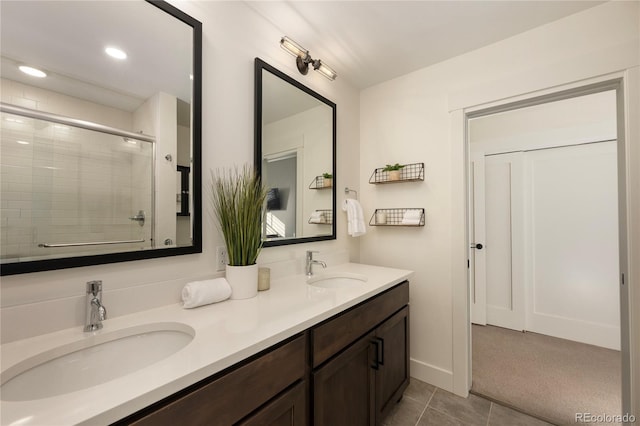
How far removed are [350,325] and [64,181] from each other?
1221mm

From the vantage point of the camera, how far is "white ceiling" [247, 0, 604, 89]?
147cm

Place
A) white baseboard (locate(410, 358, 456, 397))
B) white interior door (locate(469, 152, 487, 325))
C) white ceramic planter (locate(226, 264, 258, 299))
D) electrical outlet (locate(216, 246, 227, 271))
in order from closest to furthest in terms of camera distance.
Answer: white ceramic planter (locate(226, 264, 258, 299)) < electrical outlet (locate(216, 246, 227, 271)) < white baseboard (locate(410, 358, 456, 397)) < white interior door (locate(469, 152, 487, 325))

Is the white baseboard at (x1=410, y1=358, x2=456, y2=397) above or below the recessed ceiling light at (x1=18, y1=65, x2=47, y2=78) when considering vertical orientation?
below

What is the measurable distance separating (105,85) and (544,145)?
11.5ft

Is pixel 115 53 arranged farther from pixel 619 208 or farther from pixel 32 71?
pixel 619 208

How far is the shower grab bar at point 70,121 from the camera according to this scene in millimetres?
804

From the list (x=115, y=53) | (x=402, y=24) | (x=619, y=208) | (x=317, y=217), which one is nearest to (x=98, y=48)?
(x=115, y=53)

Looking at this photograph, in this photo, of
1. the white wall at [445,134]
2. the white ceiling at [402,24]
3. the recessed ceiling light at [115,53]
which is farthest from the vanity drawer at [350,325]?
the white ceiling at [402,24]

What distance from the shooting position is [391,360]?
1.57 meters

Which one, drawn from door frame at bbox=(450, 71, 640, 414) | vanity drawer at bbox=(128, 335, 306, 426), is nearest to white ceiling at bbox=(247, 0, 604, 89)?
door frame at bbox=(450, 71, 640, 414)

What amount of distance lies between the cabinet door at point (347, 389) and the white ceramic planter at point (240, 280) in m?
0.46

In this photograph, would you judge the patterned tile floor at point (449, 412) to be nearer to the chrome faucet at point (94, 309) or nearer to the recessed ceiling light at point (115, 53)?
the chrome faucet at point (94, 309)

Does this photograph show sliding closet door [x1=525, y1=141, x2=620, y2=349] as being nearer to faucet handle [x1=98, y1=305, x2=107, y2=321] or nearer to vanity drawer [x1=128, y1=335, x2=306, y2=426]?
vanity drawer [x1=128, y1=335, x2=306, y2=426]

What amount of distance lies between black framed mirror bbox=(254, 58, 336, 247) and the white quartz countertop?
0.45 metres
